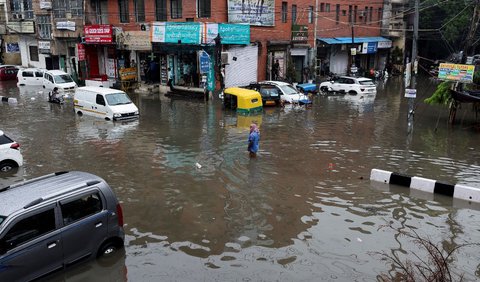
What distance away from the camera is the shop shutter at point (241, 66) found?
106 ft

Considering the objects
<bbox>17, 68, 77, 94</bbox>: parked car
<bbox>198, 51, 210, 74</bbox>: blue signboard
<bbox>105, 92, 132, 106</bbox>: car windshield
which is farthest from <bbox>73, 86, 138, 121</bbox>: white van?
<bbox>17, 68, 77, 94</bbox>: parked car

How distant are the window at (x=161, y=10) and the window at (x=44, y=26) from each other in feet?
41.2

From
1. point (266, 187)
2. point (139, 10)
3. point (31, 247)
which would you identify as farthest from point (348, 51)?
point (31, 247)

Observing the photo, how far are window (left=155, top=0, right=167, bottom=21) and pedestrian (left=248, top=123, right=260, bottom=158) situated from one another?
21.7m

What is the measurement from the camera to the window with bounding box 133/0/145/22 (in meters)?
35.6

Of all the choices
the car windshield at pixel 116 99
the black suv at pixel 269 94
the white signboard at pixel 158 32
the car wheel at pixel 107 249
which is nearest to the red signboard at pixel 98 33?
the white signboard at pixel 158 32

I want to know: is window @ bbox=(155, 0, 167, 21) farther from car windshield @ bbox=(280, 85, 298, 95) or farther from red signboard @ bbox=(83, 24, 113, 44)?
car windshield @ bbox=(280, 85, 298, 95)

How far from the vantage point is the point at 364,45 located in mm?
45562

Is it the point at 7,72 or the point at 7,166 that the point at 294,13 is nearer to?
the point at 7,72

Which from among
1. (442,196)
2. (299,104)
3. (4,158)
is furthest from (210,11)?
(442,196)

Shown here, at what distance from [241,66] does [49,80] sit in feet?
48.9

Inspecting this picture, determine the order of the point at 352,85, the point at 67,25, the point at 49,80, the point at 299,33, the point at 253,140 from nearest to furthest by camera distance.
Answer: the point at 253,140 → the point at 352,85 → the point at 49,80 → the point at 299,33 → the point at 67,25

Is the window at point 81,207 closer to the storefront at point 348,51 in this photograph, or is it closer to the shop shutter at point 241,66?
the shop shutter at point 241,66

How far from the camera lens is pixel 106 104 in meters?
22.5
